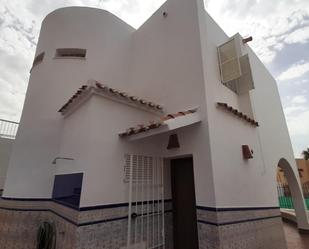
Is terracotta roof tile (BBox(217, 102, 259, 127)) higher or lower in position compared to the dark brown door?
higher

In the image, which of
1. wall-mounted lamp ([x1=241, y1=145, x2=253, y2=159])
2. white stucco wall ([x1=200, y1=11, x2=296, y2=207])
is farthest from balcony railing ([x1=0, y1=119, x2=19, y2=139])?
wall-mounted lamp ([x1=241, y1=145, x2=253, y2=159])

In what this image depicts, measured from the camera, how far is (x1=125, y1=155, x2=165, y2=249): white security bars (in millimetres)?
3725

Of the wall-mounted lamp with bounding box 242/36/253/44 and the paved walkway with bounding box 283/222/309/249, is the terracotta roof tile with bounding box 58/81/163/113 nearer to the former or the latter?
the wall-mounted lamp with bounding box 242/36/253/44

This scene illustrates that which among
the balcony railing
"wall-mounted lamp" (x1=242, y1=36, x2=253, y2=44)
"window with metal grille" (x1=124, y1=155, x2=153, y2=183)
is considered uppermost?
"wall-mounted lamp" (x1=242, y1=36, x2=253, y2=44)

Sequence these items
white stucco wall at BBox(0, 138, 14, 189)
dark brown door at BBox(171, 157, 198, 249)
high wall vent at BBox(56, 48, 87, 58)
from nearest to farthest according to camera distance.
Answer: dark brown door at BBox(171, 157, 198, 249) → high wall vent at BBox(56, 48, 87, 58) → white stucco wall at BBox(0, 138, 14, 189)

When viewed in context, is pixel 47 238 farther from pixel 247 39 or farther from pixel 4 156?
pixel 247 39

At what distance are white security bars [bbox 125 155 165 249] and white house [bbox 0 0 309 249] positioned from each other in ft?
0.08

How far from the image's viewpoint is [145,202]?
401cm

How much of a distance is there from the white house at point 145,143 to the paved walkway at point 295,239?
6.44ft

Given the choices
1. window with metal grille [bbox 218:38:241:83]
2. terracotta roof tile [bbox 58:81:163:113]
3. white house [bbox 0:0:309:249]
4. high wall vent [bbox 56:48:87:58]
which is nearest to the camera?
white house [bbox 0:0:309:249]

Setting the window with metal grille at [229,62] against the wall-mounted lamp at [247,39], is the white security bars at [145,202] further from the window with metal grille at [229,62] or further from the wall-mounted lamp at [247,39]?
the wall-mounted lamp at [247,39]

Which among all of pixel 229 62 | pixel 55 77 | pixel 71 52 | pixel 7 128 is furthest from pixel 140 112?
pixel 7 128

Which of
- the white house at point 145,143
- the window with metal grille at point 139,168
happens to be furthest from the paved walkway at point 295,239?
the window with metal grille at point 139,168

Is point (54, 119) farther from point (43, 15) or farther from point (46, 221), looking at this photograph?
point (43, 15)
